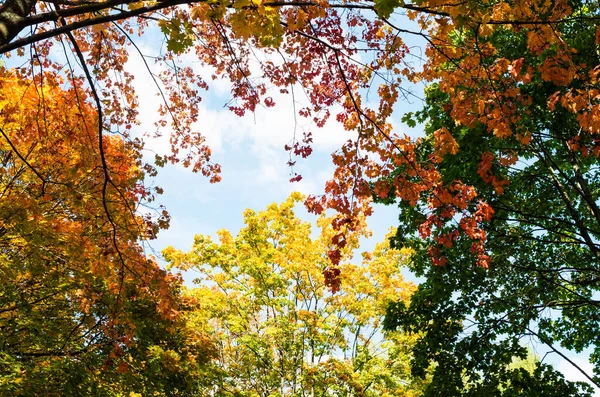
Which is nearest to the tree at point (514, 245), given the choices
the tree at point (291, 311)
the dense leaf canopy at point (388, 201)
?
the dense leaf canopy at point (388, 201)

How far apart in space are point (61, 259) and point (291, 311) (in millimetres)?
8359

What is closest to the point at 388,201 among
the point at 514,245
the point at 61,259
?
the point at 514,245

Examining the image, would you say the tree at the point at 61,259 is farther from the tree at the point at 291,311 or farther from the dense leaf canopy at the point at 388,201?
the tree at the point at 291,311

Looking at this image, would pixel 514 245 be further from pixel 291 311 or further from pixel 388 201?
pixel 291 311

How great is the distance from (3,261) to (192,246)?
832 centimetres

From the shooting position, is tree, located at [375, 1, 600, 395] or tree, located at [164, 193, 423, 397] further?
tree, located at [164, 193, 423, 397]

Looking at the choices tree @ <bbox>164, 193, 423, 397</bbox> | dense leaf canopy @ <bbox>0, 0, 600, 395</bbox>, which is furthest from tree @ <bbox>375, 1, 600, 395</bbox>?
tree @ <bbox>164, 193, 423, 397</bbox>

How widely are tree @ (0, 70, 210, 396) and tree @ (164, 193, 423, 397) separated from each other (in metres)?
4.72

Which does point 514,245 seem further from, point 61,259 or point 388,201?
point 61,259

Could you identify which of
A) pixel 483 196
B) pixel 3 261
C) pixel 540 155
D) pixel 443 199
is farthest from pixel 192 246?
pixel 443 199

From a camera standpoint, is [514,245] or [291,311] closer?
[514,245]

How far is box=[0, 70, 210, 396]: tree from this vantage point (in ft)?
21.9

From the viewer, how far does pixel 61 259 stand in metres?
8.41

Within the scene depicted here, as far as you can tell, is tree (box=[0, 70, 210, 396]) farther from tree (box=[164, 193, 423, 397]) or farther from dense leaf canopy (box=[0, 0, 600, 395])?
tree (box=[164, 193, 423, 397])
